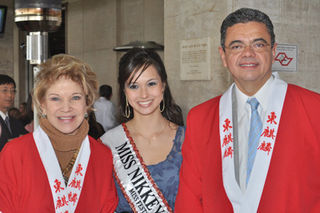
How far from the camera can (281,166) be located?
176 centimetres

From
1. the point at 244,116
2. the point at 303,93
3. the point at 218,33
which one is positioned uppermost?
the point at 218,33

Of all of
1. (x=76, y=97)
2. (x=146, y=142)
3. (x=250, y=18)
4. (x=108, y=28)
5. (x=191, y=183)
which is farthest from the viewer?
(x=108, y=28)

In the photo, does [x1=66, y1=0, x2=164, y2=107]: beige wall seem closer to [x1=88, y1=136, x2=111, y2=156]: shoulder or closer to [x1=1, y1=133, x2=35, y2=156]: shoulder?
[x1=88, y1=136, x2=111, y2=156]: shoulder

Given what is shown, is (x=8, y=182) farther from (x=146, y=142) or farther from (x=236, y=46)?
(x=236, y=46)

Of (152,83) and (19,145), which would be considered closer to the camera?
(19,145)

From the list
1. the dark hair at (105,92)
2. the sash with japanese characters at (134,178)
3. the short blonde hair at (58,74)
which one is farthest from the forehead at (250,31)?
the dark hair at (105,92)

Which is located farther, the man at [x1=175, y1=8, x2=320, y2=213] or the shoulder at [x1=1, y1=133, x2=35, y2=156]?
the shoulder at [x1=1, y1=133, x2=35, y2=156]

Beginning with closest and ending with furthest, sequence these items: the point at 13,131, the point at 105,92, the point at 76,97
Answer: the point at 76,97 < the point at 13,131 < the point at 105,92

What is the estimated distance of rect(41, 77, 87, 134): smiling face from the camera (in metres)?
2.13

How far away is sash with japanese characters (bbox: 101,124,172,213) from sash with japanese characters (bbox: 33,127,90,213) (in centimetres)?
48

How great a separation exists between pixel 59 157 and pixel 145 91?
24.9 inches

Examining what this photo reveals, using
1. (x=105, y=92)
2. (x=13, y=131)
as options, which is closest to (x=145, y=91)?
(x=13, y=131)

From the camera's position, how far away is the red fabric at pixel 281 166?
1.73 meters

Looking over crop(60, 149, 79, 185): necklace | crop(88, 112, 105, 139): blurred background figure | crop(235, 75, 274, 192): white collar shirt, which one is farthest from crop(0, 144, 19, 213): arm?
crop(88, 112, 105, 139): blurred background figure
